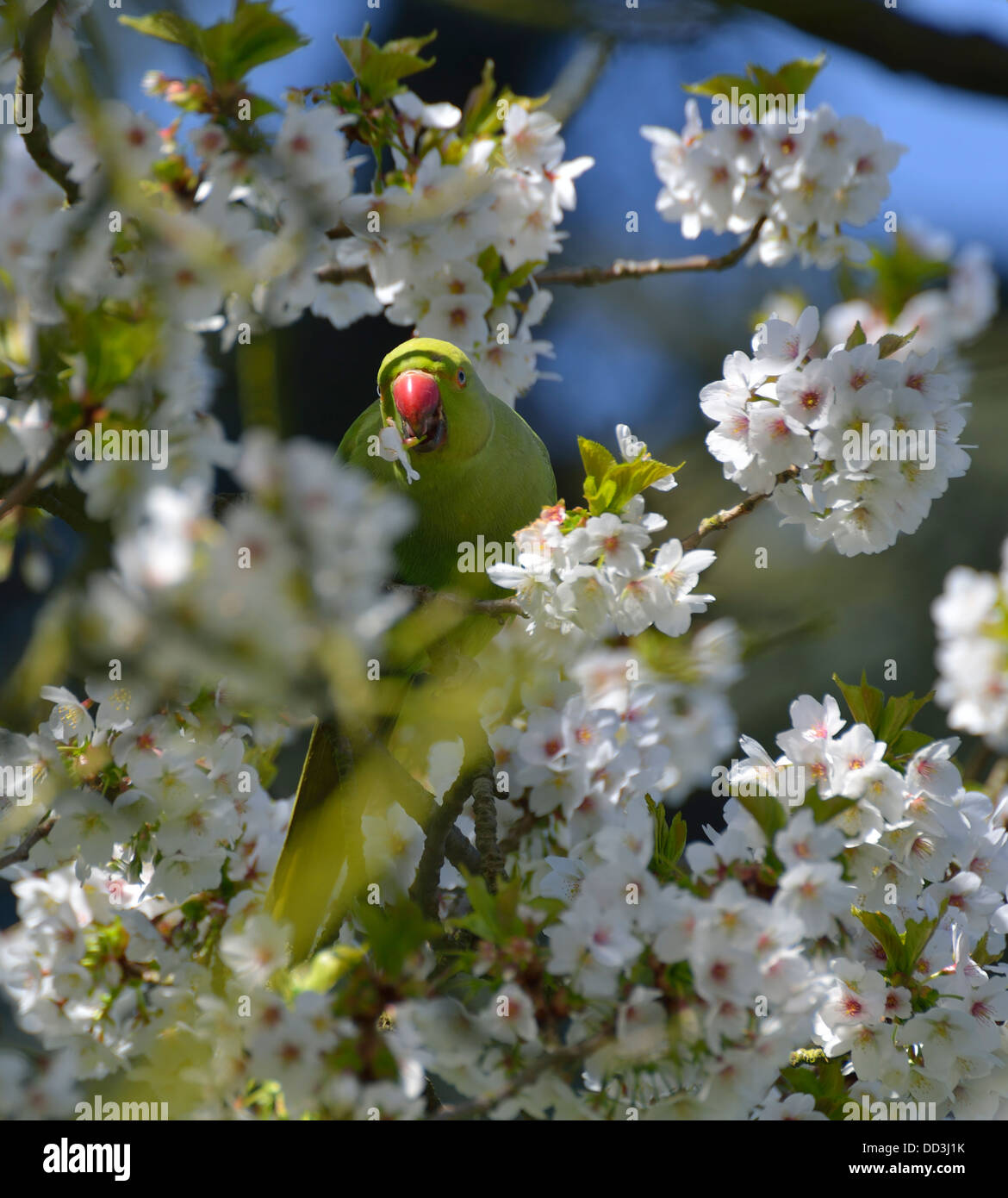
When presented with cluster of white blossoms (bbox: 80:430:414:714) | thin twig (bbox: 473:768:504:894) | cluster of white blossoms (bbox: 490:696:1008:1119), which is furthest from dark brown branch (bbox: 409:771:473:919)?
cluster of white blossoms (bbox: 80:430:414:714)

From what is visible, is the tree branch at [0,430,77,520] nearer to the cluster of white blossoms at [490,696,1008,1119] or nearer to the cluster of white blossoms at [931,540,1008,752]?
the cluster of white blossoms at [490,696,1008,1119]

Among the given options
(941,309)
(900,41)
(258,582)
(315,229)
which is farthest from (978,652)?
(941,309)

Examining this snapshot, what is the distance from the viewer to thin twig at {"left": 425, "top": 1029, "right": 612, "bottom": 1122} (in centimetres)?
94

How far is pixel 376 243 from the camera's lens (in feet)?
5.45

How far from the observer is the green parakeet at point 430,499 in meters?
1.61

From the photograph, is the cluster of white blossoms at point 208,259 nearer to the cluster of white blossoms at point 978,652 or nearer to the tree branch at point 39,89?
the tree branch at point 39,89

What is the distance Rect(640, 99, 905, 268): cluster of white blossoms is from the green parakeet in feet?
1.71

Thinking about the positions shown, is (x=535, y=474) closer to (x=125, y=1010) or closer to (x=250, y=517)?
(x=125, y=1010)

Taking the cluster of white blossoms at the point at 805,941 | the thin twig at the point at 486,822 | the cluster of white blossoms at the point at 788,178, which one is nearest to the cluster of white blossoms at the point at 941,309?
the cluster of white blossoms at the point at 788,178

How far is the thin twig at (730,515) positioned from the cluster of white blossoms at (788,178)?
64cm

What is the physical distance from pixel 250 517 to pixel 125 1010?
0.92m

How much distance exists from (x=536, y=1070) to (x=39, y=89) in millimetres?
1146

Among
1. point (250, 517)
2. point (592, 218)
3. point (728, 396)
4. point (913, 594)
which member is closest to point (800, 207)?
point (728, 396)
